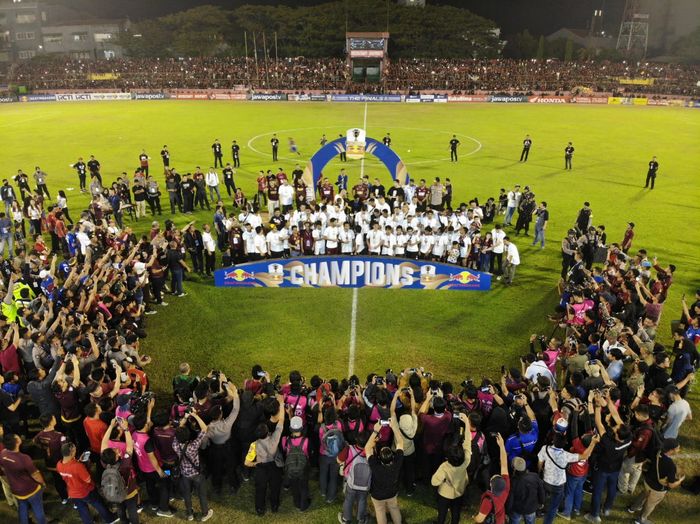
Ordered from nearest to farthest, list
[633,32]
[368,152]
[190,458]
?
[190,458]
[368,152]
[633,32]

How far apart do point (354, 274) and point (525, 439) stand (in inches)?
309

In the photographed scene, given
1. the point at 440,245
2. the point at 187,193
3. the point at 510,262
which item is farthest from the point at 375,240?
the point at 187,193

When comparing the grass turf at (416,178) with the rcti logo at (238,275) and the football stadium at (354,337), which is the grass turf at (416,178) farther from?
the rcti logo at (238,275)

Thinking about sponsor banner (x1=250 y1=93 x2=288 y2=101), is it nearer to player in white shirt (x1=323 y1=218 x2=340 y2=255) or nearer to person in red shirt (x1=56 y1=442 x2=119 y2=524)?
player in white shirt (x1=323 y1=218 x2=340 y2=255)

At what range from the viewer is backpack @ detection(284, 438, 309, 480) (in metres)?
6.90

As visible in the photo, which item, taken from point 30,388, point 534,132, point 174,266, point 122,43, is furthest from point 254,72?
point 30,388

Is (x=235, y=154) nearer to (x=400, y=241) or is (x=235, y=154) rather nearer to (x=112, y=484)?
(x=400, y=241)

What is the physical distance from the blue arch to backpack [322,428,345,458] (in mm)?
12780

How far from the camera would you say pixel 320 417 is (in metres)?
7.45

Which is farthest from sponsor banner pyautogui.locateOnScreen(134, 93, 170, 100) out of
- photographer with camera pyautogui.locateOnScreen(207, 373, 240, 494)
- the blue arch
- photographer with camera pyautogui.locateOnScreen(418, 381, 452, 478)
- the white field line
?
photographer with camera pyautogui.locateOnScreen(418, 381, 452, 478)

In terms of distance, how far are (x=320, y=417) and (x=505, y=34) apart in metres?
135

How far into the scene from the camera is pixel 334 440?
23.1 ft

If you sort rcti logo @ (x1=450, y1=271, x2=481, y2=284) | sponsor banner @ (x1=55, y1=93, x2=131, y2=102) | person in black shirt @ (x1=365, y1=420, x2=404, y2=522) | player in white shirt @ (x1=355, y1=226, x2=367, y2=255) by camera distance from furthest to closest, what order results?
sponsor banner @ (x1=55, y1=93, x2=131, y2=102), player in white shirt @ (x1=355, y1=226, x2=367, y2=255), rcti logo @ (x1=450, y1=271, x2=481, y2=284), person in black shirt @ (x1=365, y1=420, x2=404, y2=522)

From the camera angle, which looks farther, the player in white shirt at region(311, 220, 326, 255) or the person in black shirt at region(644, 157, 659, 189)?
the person in black shirt at region(644, 157, 659, 189)
